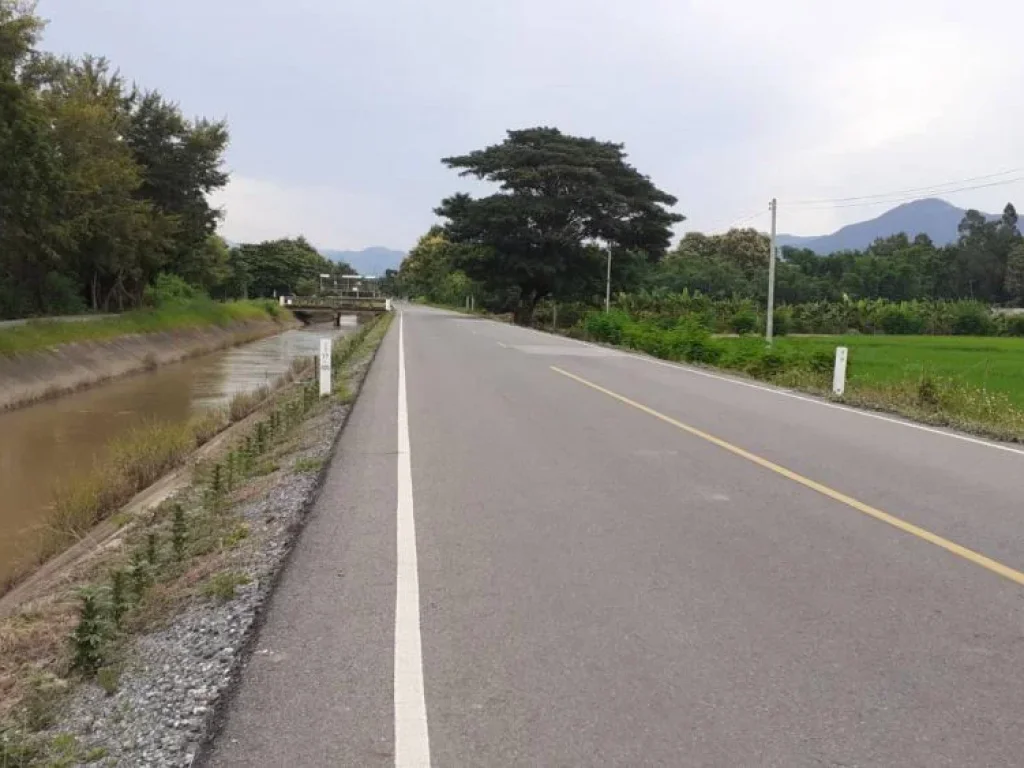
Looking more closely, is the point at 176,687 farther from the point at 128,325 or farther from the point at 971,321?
the point at 971,321

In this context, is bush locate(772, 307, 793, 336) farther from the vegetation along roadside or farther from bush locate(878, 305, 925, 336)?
the vegetation along roadside

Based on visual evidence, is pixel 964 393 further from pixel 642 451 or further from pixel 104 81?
pixel 104 81

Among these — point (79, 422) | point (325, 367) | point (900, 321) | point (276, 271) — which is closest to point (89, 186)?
point (79, 422)

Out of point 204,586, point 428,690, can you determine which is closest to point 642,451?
point 204,586

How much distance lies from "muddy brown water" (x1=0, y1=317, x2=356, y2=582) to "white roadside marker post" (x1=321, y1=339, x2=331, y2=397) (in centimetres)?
416

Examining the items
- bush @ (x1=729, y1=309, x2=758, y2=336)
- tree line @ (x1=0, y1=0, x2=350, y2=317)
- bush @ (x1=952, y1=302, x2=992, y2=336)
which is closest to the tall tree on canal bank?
tree line @ (x1=0, y1=0, x2=350, y2=317)

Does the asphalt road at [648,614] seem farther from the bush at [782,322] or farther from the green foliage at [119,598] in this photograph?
the bush at [782,322]

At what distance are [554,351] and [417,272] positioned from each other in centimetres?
9366

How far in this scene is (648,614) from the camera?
4797 mm

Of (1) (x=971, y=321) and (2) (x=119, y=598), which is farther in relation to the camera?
(1) (x=971, y=321)

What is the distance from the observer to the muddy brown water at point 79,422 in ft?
38.2

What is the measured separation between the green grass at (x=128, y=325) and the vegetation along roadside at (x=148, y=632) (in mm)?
21079

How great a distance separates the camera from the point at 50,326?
97.8 feet

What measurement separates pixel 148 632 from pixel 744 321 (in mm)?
53385
